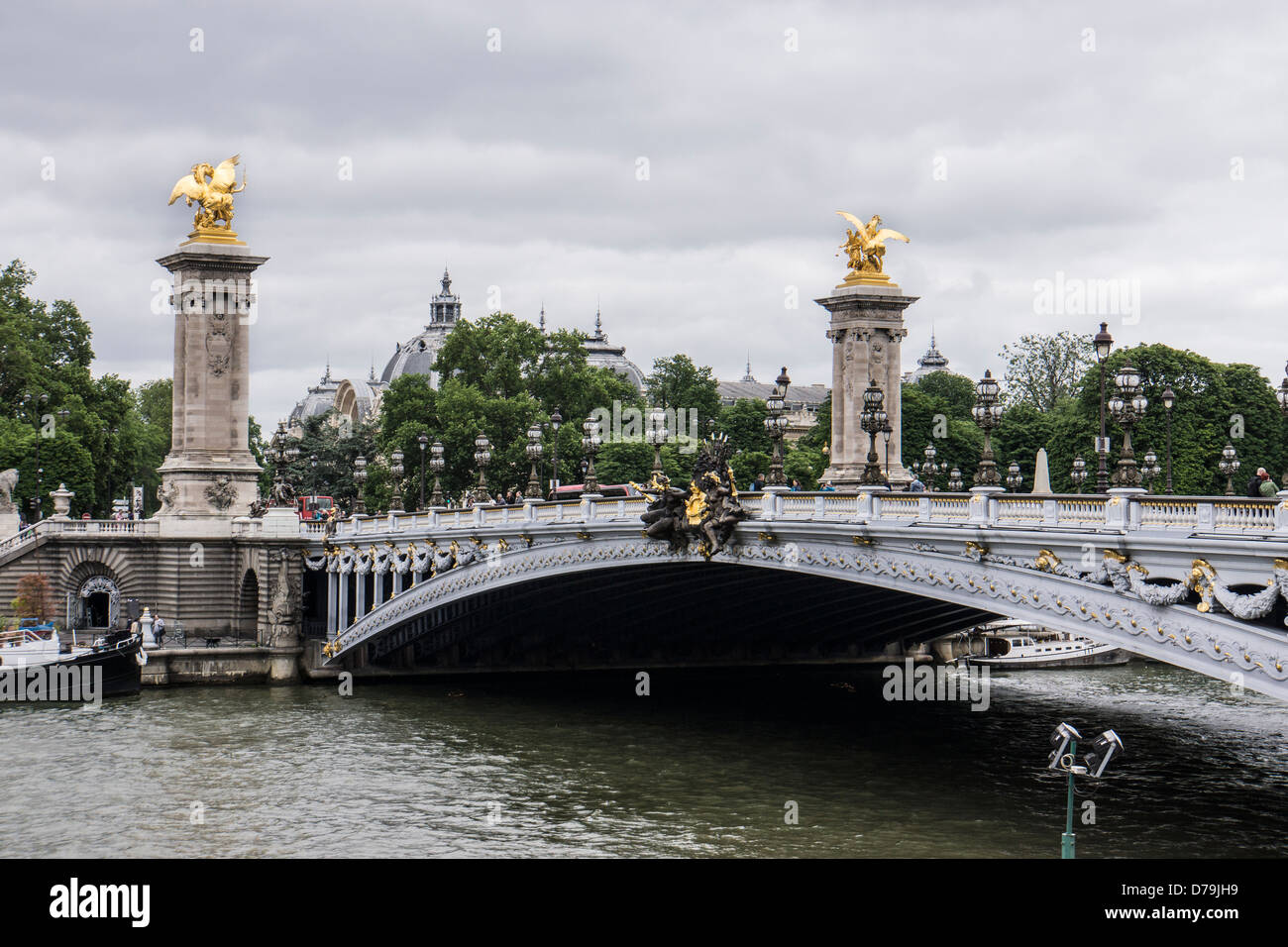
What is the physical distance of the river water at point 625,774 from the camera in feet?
98.0

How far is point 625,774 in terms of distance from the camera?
3616 centimetres

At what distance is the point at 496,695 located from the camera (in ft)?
160

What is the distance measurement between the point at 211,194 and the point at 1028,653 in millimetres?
30823

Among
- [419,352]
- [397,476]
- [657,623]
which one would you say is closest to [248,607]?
[397,476]

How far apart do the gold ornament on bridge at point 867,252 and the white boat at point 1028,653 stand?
1163cm

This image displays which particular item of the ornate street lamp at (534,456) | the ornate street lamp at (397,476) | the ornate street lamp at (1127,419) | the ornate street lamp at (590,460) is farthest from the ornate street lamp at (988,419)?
the ornate street lamp at (397,476)

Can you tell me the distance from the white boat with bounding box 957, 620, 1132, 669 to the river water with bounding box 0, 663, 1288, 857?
7.63 m

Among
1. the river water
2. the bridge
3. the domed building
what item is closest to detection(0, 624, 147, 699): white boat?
the river water

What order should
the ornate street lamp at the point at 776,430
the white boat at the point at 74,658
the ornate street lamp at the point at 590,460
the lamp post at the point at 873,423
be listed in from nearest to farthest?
the lamp post at the point at 873,423
the ornate street lamp at the point at 776,430
the ornate street lamp at the point at 590,460
the white boat at the point at 74,658

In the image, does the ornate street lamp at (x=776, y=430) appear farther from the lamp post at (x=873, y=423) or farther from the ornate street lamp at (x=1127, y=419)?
the ornate street lamp at (x=1127, y=419)

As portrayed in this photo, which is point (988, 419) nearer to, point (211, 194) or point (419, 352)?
point (211, 194)

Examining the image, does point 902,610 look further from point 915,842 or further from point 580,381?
point 580,381

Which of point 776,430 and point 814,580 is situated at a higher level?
point 776,430
